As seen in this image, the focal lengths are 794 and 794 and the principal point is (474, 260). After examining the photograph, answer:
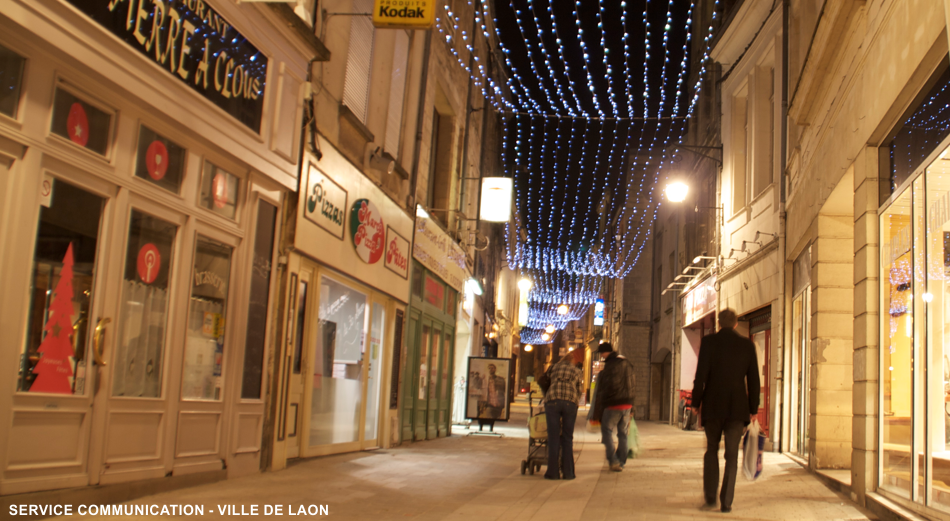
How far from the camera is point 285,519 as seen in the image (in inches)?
216

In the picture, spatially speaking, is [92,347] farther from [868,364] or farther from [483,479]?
[868,364]

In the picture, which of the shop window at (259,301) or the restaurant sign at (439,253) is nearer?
the shop window at (259,301)

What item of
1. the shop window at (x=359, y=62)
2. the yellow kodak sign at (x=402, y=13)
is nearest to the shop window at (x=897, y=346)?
the yellow kodak sign at (x=402, y=13)

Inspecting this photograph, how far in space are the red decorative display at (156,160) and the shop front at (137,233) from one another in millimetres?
16

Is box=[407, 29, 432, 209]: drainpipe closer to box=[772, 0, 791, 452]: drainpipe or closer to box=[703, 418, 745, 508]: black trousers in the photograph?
box=[772, 0, 791, 452]: drainpipe

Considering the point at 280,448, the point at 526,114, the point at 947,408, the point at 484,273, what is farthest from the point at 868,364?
the point at 484,273

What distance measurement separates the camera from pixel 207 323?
7184mm

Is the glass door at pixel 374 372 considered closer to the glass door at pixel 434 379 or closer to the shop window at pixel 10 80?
the glass door at pixel 434 379

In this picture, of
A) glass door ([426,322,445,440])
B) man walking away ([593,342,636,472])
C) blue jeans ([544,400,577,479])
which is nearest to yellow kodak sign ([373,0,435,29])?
blue jeans ([544,400,577,479])

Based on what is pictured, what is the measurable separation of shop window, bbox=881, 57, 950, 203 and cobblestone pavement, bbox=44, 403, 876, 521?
A: 273 centimetres

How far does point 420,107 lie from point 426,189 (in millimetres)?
1761

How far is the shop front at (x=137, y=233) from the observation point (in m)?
4.93

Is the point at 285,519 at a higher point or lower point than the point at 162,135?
lower

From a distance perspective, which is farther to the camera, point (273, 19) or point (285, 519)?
point (273, 19)
